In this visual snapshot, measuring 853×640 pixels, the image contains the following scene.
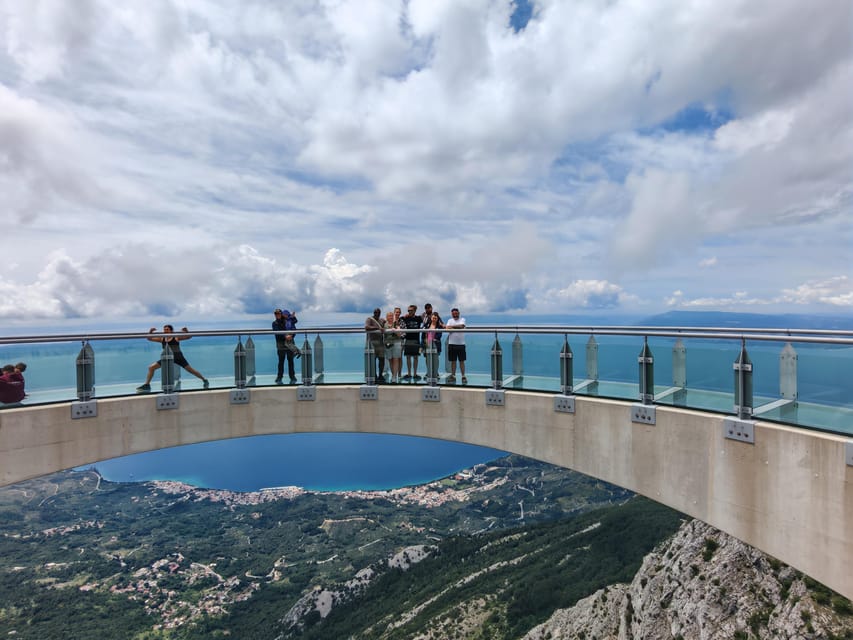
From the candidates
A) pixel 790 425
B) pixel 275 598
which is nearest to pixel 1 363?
pixel 790 425

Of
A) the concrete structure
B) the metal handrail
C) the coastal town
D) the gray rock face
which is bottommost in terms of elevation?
the coastal town

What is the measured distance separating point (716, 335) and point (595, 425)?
114 inches

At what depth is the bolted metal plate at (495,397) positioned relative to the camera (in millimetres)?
11633

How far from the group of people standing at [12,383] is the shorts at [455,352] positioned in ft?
30.3

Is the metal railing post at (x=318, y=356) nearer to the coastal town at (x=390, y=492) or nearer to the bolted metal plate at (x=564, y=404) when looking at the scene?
the bolted metal plate at (x=564, y=404)

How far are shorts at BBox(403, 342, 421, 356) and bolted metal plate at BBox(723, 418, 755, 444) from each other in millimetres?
7174

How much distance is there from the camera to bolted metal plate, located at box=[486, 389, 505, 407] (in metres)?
11.6

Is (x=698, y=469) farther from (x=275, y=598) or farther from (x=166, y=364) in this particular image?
(x=275, y=598)

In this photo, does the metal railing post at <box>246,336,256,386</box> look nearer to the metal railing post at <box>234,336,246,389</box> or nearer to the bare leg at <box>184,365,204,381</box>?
the metal railing post at <box>234,336,246,389</box>

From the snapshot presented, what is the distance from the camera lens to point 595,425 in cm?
996

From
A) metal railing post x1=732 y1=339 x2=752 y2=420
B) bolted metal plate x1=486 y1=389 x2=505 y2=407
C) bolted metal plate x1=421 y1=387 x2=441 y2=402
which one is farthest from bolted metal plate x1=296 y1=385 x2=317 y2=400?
metal railing post x1=732 y1=339 x2=752 y2=420

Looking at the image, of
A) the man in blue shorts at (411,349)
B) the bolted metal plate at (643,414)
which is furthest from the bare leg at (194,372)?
the bolted metal plate at (643,414)

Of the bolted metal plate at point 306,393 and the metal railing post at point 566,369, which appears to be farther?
the bolted metal plate at point 306,393

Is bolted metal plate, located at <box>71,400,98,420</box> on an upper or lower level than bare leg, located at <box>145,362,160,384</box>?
lower
